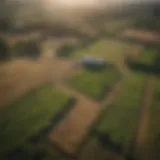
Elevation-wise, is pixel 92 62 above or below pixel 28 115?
above


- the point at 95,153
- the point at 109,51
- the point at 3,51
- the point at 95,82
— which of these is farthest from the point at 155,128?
the point at 3,51

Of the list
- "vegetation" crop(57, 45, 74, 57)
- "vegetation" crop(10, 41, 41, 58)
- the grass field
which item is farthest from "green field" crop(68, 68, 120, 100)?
"vegetation" crop(10, 41, 41, 58)

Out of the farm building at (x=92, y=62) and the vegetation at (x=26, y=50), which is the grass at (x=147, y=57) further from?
the vegetation at (x=26, y=50)

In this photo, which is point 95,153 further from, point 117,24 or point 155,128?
point 117,24

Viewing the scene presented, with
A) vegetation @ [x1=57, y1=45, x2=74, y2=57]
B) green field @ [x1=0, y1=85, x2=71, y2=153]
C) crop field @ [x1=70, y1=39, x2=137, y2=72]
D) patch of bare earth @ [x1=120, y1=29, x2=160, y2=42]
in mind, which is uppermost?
patch of bare earth @ [x1=120, y1=29, x2=160, y2=42]

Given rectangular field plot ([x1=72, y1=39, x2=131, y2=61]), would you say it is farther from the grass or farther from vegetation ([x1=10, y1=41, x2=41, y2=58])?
vegetation ([x1=10, y1=41, x2=41, y2=58])

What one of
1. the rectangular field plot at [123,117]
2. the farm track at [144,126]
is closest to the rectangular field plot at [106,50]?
the rectangular field plot at [123,117]
